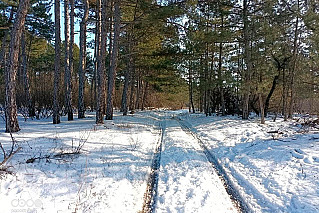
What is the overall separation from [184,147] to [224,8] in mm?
13214

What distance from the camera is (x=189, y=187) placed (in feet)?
14.6

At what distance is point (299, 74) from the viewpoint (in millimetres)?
15562

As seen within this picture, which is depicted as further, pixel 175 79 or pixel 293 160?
pixel 175 79

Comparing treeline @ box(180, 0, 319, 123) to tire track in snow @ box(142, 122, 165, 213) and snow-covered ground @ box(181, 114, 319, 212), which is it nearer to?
snow-covered ground @ box(181, 114, 319, 212)

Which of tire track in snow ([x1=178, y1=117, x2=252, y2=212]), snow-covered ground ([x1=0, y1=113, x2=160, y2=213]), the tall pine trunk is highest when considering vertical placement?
the tall pine trunk

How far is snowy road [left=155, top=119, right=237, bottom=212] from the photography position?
145 inches

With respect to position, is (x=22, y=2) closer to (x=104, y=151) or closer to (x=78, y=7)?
(x=104, y=151)

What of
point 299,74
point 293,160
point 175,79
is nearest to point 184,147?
point 293,160

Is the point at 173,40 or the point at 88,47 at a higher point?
the point at 88,47

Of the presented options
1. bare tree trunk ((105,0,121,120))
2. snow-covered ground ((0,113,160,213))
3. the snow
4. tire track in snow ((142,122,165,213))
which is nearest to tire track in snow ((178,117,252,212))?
the snow

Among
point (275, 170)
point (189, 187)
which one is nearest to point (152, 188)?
point (189, 187)

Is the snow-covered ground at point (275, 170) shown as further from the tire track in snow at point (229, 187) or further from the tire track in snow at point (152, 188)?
the tire track in snow at point (152, 188)

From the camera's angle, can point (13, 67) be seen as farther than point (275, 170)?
Yes

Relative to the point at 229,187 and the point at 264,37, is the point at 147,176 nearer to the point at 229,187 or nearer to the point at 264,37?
the point at 229,187
